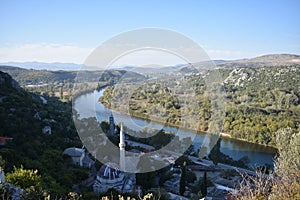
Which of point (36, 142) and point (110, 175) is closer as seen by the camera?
point (110, 175)

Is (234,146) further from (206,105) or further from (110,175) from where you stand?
(110,175)

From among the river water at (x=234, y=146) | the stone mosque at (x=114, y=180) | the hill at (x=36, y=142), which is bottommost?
the river water at (x=234, y=146)

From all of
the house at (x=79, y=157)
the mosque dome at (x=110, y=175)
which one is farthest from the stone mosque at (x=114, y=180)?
the house at (x=79, y=157)

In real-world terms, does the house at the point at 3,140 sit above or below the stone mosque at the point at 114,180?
above

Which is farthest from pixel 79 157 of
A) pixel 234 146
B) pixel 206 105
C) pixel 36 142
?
pixel 206 105

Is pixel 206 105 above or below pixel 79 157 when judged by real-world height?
above

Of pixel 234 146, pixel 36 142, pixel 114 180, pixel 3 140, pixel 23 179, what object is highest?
pixel 23 179

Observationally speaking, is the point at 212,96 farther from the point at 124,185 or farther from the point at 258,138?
the point at 124,185

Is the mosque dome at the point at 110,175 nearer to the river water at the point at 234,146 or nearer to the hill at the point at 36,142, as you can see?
the hill at the point at 36,142

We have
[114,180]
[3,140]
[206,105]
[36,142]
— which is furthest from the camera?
[206,105]

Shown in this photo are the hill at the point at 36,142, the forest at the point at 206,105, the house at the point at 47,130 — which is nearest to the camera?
the hill at the point at 36,142

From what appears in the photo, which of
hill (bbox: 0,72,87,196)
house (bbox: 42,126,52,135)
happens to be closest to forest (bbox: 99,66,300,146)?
hill (bbox: 0,72,87,196)

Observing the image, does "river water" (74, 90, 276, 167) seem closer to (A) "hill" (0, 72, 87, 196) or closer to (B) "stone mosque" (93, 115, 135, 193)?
(A) "hill" (0, 72, 87, 196)
